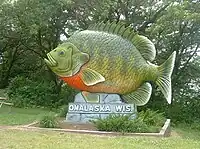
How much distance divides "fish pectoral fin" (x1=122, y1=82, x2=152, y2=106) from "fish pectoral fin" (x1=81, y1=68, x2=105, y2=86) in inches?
38.5

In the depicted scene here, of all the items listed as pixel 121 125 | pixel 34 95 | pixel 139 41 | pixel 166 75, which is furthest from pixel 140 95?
pixel 34 95

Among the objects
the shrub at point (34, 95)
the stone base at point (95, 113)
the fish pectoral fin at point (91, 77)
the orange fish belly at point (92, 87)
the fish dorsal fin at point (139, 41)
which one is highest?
the fish dorsal fin at point (139, 41)

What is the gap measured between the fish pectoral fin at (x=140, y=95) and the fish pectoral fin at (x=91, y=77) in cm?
98

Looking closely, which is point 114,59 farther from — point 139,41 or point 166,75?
point 166,75

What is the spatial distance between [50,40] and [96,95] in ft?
31.4

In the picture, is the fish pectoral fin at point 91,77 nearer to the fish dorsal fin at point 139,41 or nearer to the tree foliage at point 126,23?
the fish dorsal fin at point 139,41

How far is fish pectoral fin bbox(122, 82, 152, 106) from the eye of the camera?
40.9 feet

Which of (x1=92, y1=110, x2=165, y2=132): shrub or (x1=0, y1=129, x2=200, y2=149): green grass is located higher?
(x1=0, y1=129, x2=200, y2=149): green grass

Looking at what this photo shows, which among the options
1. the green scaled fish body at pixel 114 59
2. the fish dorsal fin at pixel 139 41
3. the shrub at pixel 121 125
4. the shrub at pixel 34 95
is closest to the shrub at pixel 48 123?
the shrub at pixel 121 125

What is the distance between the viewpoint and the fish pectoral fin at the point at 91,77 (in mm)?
12008

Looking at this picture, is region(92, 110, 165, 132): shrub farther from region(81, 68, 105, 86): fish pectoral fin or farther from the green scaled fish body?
the green scaled fish body

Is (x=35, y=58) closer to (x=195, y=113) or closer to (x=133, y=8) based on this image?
(x=133, y=8)

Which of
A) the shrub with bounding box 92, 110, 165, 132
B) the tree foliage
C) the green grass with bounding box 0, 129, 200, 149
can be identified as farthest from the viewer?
the tree foliage

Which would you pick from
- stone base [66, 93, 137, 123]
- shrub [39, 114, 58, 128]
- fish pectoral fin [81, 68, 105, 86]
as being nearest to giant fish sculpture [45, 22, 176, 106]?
fish pectoral fin [81, 68, 105, 86]
